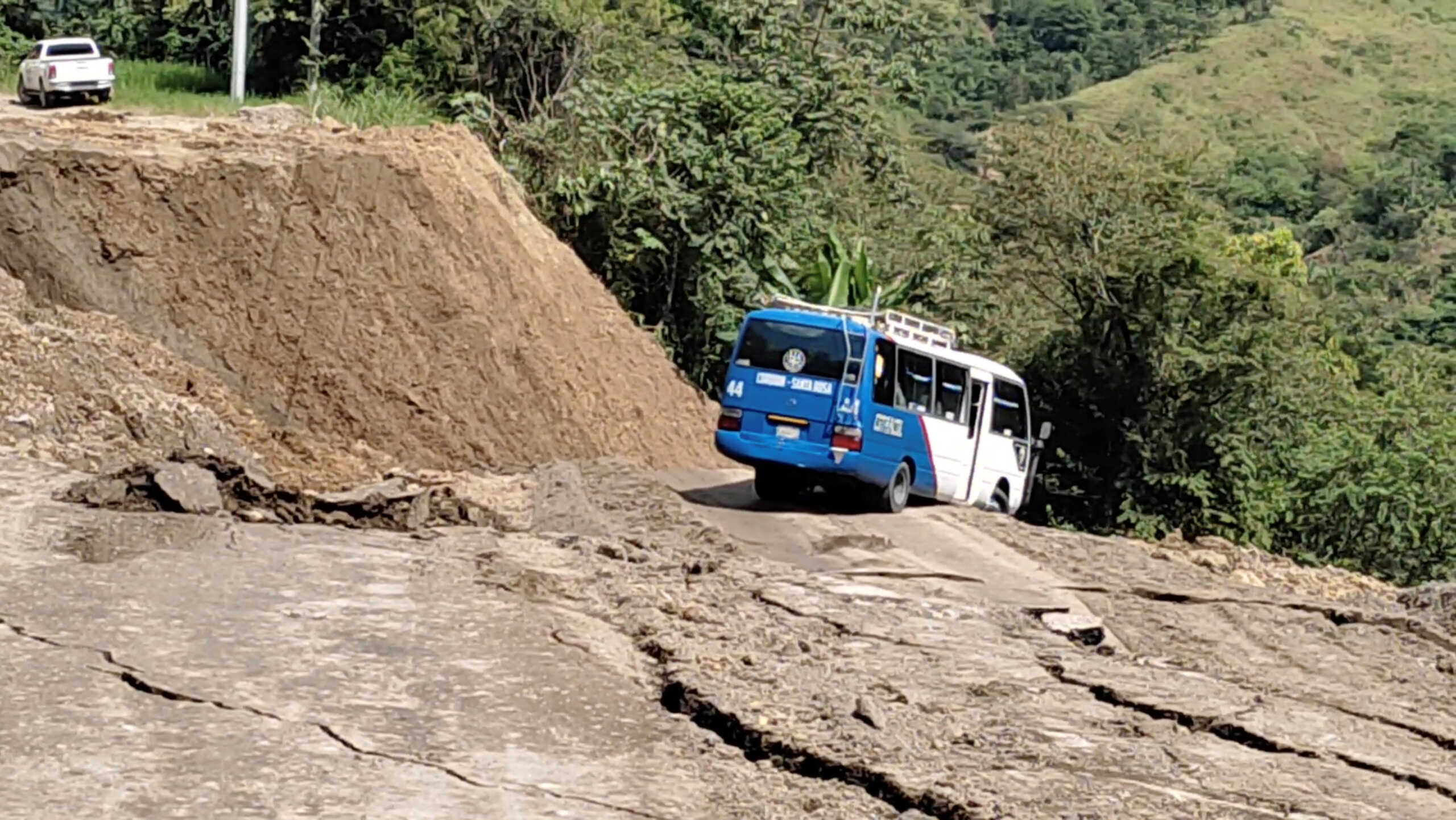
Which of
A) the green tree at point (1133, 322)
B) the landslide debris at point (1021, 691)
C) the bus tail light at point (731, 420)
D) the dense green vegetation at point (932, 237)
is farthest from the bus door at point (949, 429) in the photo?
the green tree at point (1133, 322)

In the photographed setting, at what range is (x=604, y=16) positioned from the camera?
112 feet

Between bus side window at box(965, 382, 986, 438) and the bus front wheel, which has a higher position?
bus side window at box(965, 382, 986, 438)

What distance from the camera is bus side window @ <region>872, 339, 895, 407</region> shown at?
20.0 metres

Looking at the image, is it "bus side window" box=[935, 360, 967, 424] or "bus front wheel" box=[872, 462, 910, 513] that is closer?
"bus front wheel" box=[872, 462, 910, 513]

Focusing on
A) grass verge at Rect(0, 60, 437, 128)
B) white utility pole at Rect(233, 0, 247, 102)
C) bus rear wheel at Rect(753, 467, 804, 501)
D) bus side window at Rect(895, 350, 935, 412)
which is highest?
white utility pole at Rect(233, 0, 247, 102)

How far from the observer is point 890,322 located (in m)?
20.6

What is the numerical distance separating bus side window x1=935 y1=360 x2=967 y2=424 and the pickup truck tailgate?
50.5 ft

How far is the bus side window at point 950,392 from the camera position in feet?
70.6

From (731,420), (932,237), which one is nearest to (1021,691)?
(731,420)

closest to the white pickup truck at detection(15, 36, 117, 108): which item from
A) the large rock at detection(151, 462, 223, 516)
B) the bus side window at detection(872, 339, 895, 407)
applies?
the bus side window at detection(872, 339, 895, 407)

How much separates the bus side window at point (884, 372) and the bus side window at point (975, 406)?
7.75ft

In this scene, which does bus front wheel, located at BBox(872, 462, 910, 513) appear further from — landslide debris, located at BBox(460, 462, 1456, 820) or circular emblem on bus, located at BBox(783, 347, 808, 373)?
landslide debris, located at BBox(460, 462, 1456, 820)

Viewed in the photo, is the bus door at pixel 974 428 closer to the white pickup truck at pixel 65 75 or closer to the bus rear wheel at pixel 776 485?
the bus rear wheel at pixel 776 485

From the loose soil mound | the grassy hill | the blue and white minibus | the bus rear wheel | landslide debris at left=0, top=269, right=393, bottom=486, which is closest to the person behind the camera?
landslide debris at left=0, top=269, right=393, bottom=486
